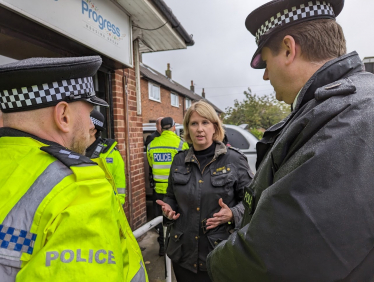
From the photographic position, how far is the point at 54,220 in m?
0.81

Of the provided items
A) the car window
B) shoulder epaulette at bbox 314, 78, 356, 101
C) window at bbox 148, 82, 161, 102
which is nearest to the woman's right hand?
shoulder epaulette at bbox 314, 78, 356, 101

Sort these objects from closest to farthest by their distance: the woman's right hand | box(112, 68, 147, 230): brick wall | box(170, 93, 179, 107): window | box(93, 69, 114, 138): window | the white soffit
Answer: the woman's right hand → the white soffit → box(93, 69, 114, 138): window → box(112, 68, 147, 230): brick wall → box(170, 93, 179, 107): window

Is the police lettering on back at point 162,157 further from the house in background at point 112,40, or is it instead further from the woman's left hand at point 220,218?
the woman's left hand at point 220,218

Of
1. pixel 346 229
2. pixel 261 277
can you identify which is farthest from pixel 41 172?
pixel 346 229

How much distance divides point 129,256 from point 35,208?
0.49 meters

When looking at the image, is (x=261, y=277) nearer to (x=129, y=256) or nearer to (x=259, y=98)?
(x=129, y=256)

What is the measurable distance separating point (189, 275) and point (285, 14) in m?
1.95

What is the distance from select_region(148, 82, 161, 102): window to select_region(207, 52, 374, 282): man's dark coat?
16.1 meters

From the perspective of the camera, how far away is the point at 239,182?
2049 millimetres

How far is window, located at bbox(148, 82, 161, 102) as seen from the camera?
1648 cm

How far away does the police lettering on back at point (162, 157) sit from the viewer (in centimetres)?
425

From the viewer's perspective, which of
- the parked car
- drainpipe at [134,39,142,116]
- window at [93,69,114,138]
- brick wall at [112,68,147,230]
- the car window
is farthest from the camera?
the car window

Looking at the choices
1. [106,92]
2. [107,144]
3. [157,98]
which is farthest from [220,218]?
[157,98]

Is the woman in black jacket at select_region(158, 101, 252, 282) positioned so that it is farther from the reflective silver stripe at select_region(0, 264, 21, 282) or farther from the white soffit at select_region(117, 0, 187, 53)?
the white soffit at select_region(117, 0, 187, 53)
